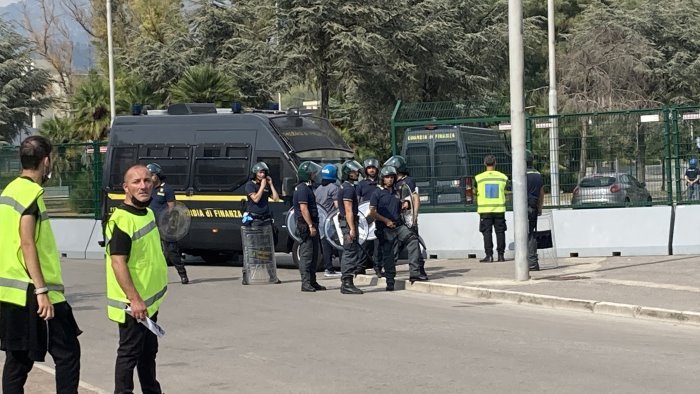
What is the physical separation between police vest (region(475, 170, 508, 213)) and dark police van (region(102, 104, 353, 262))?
2917 millimetres

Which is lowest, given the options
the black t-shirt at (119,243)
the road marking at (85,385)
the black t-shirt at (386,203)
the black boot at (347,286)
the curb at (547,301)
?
the road marking at (85,385)

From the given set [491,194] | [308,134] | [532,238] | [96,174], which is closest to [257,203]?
[308,134]

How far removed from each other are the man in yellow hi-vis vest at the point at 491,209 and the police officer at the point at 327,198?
111 inches

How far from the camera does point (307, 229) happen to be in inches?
650

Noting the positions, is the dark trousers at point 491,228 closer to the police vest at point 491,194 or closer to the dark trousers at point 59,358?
the police vest at point 491,194

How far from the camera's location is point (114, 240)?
24.0 feet

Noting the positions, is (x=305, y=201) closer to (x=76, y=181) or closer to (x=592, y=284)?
(x=592, y=284)

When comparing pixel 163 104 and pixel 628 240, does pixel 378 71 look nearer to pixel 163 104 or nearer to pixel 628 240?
pixel 163 104

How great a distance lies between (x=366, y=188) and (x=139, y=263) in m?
9.58

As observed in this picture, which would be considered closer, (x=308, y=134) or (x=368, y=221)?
(x=368, y=221)

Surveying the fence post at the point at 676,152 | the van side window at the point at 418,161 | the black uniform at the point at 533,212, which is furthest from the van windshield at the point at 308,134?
the fence post at the point at 676,152

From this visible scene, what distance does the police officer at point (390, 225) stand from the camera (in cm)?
1611

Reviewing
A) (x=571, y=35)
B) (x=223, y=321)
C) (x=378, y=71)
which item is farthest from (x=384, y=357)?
(x=571, y=35)

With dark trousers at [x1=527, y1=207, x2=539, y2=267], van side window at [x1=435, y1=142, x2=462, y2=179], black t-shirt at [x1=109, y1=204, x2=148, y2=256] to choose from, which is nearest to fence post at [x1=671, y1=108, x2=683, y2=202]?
dark trousers at [x1=527, y1=207, x2=539, y2=267]
